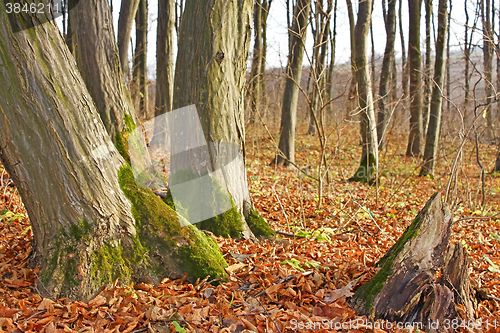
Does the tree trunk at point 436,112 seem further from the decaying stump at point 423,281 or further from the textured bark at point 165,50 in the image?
the decaying stump at point 423,281

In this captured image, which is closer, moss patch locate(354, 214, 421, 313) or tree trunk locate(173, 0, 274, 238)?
moss patch locate(354, 214, 421, 313)

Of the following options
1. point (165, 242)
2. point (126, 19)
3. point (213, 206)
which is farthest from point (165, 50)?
point (165, 242)

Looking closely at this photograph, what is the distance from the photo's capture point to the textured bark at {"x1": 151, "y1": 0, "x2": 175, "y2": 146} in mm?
8875

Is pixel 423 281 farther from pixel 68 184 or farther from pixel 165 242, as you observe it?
pixel 68 184

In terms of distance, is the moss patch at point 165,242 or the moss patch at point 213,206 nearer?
the moss patch at point 165,242

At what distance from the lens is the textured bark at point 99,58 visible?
457 cm

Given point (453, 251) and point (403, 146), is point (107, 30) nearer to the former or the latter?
point (453, 251)

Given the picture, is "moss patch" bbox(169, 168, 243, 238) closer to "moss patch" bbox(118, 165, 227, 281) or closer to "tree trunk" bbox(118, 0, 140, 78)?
"moss patch" bbox(118, 165, 227, 281)

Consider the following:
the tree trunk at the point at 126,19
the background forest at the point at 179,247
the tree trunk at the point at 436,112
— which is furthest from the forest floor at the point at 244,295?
the tree trunk at the point at 436,112

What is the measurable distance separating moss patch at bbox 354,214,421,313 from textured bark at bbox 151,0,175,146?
7.34m

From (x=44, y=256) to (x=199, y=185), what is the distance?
1.45 meters

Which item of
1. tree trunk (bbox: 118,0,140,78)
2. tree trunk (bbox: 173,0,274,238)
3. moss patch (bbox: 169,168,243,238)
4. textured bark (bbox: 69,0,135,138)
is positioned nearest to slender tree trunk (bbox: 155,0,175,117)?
tree trunk (bbox: 118,0,140,78)

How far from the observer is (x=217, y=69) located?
133 inches

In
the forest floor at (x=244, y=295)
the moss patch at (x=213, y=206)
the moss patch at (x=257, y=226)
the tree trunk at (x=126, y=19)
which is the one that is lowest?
the forest floor at (x=244, y=295)
